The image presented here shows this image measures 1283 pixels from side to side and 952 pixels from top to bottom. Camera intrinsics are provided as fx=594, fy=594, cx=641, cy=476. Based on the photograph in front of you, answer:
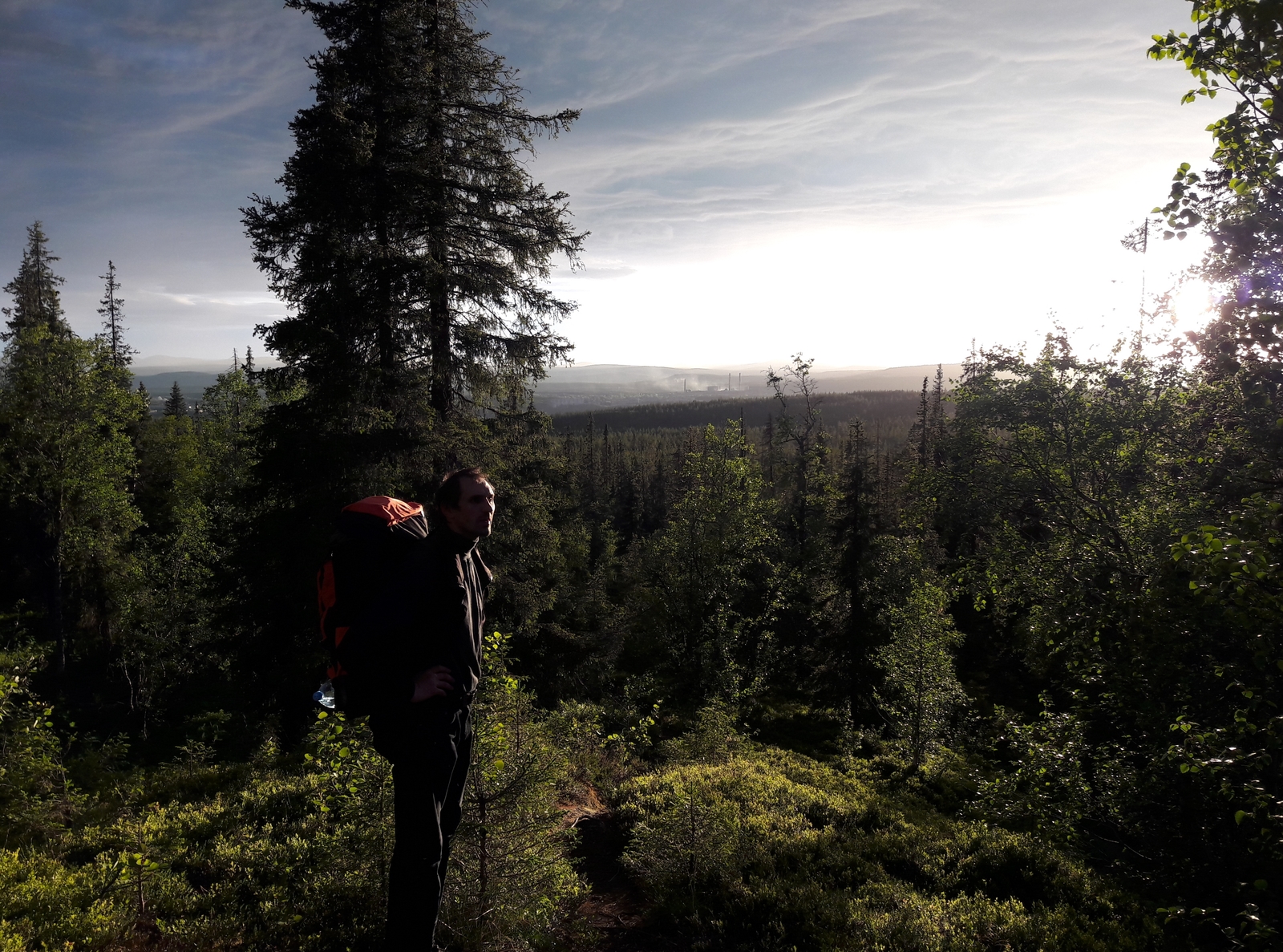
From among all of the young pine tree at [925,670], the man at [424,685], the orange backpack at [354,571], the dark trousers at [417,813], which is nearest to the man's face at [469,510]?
the man at [424,685]

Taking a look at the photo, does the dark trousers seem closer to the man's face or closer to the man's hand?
the man's hand

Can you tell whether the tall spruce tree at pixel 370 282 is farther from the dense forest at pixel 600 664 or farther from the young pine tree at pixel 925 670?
the young pine tree at pixel 925 670

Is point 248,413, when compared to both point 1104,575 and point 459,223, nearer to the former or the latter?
point 459,223

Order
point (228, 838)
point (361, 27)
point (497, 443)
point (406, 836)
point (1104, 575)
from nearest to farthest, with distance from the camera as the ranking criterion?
point (406, 836) < point (228, 838) < point (1104, 575) < point (361, 27) < point (497, 443)

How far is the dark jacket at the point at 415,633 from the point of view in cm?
290

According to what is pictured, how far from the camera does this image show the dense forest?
4.68 metres

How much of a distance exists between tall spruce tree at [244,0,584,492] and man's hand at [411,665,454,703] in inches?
312

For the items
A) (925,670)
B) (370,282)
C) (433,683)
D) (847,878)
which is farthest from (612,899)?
(925,670)

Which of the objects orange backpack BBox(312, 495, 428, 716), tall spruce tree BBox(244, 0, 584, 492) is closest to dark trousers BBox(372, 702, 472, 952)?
orange backpack BBox(312, 495, 428, 716)

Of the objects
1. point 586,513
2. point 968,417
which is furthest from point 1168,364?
point 586,513

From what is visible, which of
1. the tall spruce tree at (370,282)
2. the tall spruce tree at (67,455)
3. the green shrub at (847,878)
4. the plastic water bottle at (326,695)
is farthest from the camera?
the tall spruce tree at (67,455)

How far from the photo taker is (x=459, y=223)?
36.8ft

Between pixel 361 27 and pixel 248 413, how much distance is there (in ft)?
63.5

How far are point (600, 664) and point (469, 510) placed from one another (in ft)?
52.2
